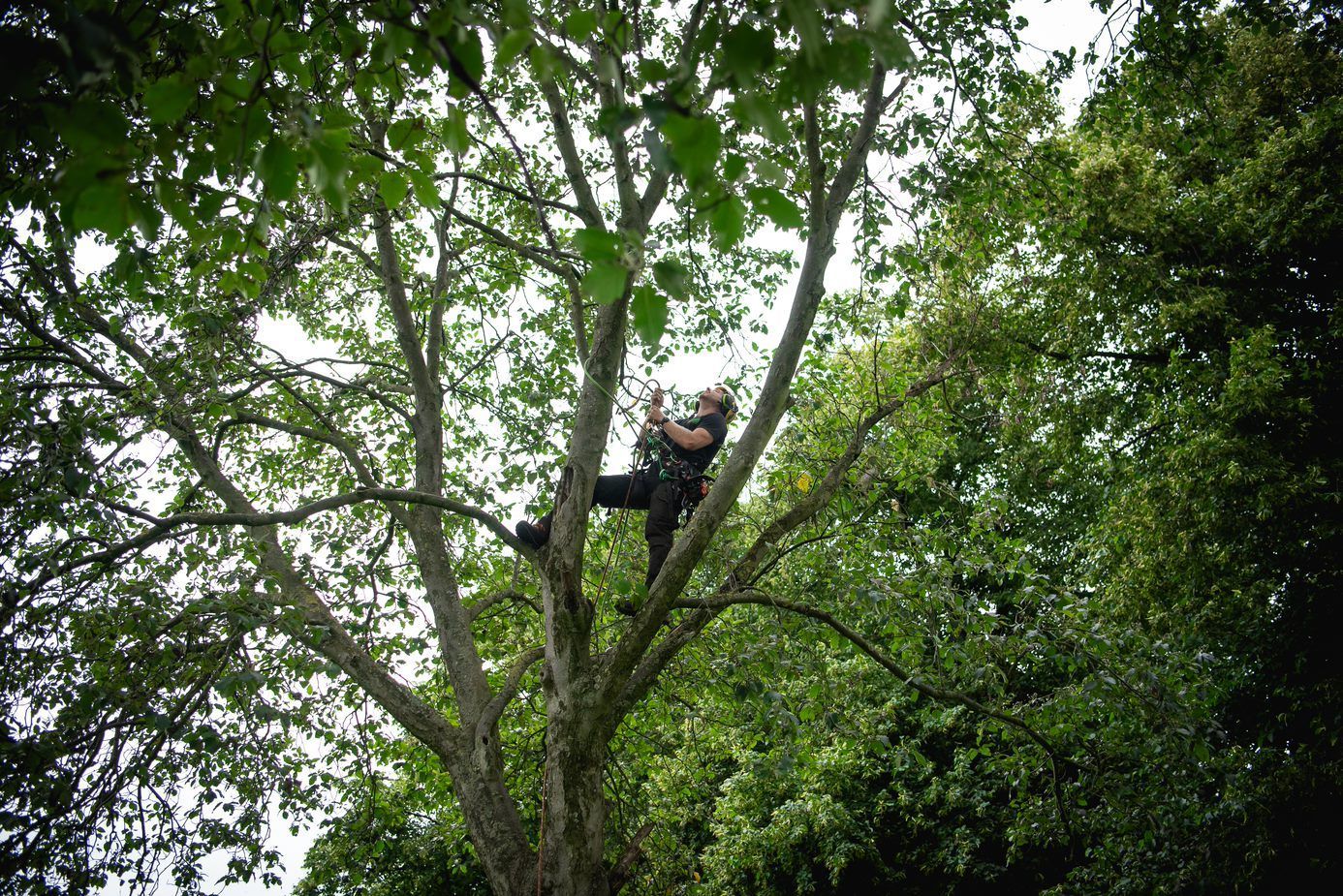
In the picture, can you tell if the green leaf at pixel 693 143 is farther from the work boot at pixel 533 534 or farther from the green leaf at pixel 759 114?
the work boot at pixel 533 534

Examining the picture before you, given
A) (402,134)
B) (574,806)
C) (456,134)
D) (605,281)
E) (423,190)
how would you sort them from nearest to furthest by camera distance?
(605,281) < (456,134) < (423,190) < (402,134) < (574,806)

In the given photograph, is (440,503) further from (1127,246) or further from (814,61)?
(1127,246)

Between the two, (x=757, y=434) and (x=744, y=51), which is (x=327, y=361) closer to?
(x=757, y=434)

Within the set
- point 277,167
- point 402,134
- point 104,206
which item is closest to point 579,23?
point 277,167

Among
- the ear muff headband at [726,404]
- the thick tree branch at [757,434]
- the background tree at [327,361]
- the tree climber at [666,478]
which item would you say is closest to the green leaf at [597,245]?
the background tree at [327,361]

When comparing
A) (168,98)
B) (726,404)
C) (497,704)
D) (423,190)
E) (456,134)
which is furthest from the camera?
(726,404)

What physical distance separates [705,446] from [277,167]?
3.48 metres

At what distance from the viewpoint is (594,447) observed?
15.3 feet

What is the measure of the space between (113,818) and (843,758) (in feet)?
27.5

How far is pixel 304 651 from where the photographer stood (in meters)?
4.98

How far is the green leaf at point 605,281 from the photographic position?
5.00 ft

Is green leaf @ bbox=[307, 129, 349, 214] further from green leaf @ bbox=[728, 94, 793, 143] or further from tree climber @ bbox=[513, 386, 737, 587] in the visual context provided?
tree climber @ bbox=[513, 386, 737, 587]

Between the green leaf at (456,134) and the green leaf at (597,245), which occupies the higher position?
the green leaf at (456,134)

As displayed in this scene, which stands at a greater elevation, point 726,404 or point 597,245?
point 726,404
